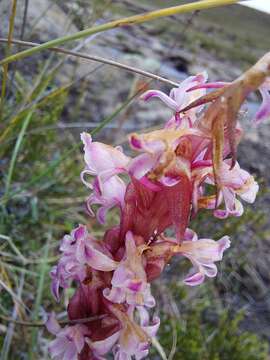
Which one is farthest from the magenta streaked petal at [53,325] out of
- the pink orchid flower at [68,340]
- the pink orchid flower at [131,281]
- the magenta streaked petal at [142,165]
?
the magenta streaked petal at [142,165]

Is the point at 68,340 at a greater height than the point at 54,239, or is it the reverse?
the point at 68,340

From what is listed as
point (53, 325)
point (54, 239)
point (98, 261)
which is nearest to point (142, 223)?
point (98, 261)

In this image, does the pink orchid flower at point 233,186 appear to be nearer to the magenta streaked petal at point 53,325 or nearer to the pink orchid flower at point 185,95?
the pink orchid flower at point 185,95

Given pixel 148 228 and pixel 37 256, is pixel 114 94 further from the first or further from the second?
pixel 148 228

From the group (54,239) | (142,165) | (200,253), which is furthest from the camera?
(54,239)

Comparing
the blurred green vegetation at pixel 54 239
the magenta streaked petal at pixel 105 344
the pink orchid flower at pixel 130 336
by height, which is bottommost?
the blurred green vegetation at pixel 54 239

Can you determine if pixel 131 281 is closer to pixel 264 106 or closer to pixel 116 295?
pixel 116 295

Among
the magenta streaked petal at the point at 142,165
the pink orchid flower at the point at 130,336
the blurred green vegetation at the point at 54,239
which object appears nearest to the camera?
the magenta streaked petal at the point at 142,165
